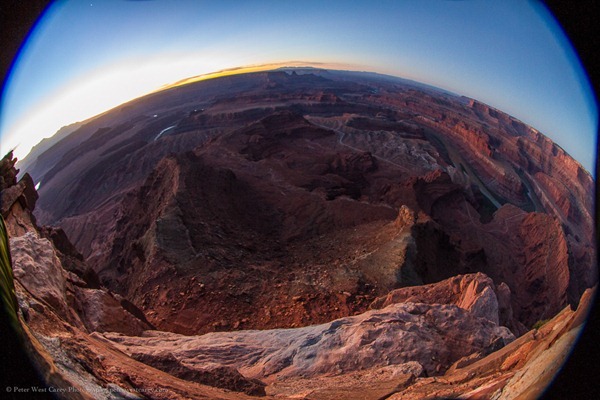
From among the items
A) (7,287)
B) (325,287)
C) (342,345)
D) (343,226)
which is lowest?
(342,345)

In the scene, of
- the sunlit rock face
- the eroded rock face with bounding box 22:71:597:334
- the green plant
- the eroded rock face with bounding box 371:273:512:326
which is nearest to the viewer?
the green plant

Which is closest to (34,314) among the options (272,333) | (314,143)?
(272,333)

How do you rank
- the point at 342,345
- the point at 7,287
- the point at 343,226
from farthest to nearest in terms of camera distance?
the point at 343,226, the point at 342,345, the point at 7,287

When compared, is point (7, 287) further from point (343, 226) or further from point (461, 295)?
point (343, 226)

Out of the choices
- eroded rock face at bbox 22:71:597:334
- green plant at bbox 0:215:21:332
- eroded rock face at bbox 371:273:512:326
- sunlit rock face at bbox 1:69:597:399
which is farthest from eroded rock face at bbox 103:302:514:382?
green plant at bbox 0:215:21:332

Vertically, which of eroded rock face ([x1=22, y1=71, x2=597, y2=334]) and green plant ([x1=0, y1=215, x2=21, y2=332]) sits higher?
eroded rock face ([x1=22, y1=71, x2=597, y2=334])

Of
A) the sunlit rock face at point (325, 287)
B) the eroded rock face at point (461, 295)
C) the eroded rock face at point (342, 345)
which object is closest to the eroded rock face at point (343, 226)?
the sunlit rock face at point (325, 287)

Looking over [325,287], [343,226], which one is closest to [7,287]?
[325,287]

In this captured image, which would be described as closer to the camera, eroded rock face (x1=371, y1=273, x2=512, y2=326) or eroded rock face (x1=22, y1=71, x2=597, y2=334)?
eroded rock face (x1=22, y1=71, x2=597, y2=334)

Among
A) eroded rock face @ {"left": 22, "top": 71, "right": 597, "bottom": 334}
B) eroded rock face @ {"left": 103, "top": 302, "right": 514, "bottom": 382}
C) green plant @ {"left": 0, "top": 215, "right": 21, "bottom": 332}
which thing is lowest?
eroded rock face @ {"left": 103, "top": 302, "right": 514, "bottom": 382}

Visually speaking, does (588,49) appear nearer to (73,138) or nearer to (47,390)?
(47,390)

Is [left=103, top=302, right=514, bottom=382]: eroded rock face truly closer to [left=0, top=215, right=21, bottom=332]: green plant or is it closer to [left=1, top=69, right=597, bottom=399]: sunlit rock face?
[left=1, top=69, right=597, bottom=399]: sunlit rock face
